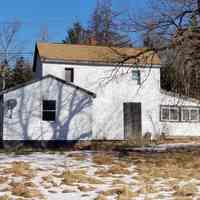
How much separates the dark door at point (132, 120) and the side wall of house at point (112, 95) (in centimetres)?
27

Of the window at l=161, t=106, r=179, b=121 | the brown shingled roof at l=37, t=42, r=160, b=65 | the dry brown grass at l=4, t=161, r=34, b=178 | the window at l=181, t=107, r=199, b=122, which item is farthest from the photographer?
the window at l=181, t=107, r=199, b=122

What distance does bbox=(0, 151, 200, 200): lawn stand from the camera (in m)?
8.55

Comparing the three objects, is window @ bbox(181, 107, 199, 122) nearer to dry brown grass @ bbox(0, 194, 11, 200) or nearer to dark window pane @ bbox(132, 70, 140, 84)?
dark window pane @ bbox(132, 70, 140, 84)

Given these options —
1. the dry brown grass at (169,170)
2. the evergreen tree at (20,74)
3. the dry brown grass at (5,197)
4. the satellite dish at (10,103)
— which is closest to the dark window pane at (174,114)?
the satellite dish at (10,103)

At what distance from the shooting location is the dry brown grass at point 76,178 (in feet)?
32.6

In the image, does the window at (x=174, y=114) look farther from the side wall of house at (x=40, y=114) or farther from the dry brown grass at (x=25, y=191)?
the dry brown grass at (x=25, y=191)

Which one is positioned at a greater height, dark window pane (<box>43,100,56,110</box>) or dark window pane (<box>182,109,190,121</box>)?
dark window pane (<box>43,100,56,110</box>)

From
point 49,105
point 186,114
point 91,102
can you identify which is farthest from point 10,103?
point 186,114

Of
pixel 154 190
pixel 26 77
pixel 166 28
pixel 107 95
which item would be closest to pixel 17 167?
pixel 154 190

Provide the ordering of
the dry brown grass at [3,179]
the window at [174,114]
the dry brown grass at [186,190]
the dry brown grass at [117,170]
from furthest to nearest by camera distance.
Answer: the window at [174,114] → the dry brown grass at [117,170] → the dry brown grass at [3,179] → the dry brown grass at [186,190]

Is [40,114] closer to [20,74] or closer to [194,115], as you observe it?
[194,115]

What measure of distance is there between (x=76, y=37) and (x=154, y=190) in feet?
152

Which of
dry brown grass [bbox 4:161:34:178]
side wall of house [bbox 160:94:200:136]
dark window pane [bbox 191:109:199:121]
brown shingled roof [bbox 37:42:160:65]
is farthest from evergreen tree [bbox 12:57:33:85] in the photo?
dry brown grass [bbox 4:161:34:178]

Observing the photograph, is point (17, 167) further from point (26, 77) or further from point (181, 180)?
point (26, 77)
